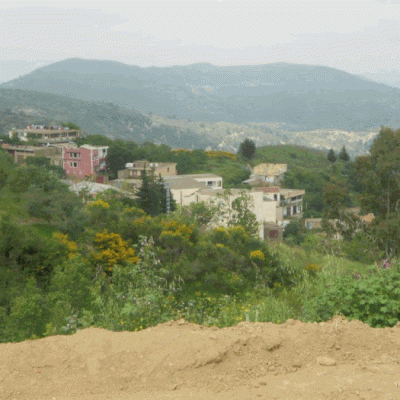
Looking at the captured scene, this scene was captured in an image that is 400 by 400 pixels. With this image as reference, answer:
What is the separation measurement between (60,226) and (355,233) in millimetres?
11730

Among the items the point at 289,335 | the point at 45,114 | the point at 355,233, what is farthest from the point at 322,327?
the point at 45,114

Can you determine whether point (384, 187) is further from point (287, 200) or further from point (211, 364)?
point (287, 200)

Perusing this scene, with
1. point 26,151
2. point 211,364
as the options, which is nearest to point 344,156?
point 26,151

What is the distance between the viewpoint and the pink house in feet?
157

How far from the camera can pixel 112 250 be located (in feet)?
40.1

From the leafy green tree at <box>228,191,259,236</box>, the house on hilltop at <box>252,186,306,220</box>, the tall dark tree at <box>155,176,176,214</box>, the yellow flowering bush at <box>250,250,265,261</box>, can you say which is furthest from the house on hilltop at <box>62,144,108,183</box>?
the yellow flowering bush at <box>250,250,265,261</box>

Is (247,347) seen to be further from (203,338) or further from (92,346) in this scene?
(92,346)

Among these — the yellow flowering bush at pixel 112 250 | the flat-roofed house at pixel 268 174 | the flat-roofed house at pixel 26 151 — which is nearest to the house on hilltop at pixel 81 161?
the flat-roofed house at pixel 26 151

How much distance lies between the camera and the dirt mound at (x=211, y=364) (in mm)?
3652

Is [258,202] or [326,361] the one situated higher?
[326,361]

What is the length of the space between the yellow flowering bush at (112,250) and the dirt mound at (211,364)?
7614 mm

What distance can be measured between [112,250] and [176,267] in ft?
7.99

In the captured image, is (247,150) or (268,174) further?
(247,150)

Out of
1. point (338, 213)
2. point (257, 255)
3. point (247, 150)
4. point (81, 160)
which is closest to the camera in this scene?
point (257, 255)
